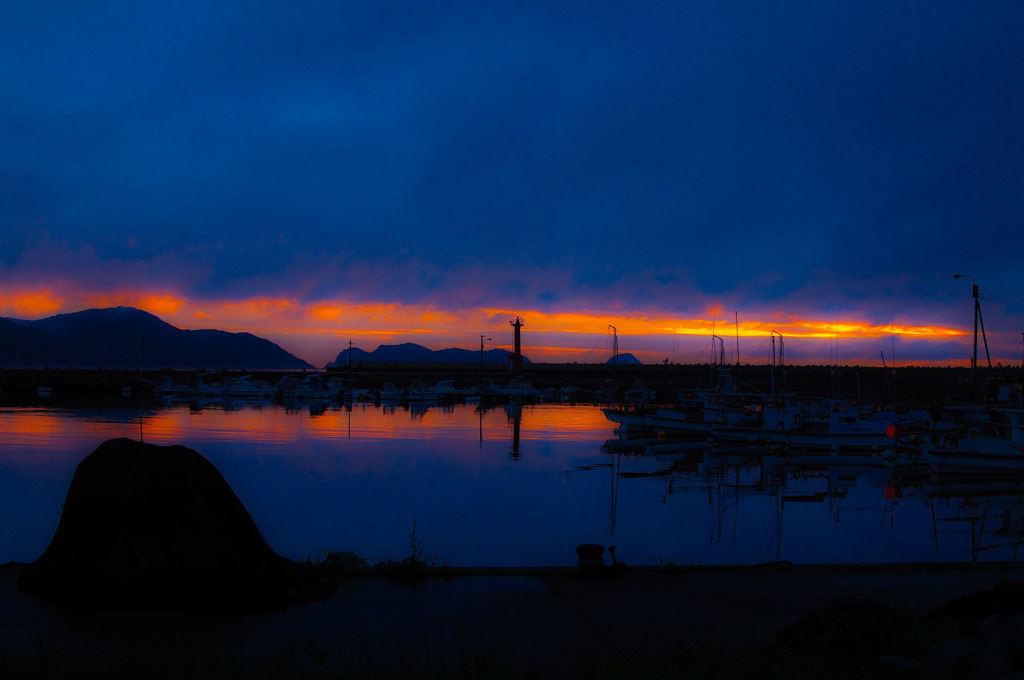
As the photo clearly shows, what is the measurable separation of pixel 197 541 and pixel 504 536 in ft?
33.4

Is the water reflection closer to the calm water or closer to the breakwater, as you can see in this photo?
the calm water

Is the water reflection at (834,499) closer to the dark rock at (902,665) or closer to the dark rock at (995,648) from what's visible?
the dark rock at (995,648)

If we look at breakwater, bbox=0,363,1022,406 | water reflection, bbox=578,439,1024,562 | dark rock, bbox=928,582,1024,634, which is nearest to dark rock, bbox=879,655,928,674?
dark rock, bbox=928,582,1024,634

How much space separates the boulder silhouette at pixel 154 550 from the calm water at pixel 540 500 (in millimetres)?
6669

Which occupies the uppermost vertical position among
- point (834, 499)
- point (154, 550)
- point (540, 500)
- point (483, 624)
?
point (154, 550)

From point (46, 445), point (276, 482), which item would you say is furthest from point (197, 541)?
point (46, 445)

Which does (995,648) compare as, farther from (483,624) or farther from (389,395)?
(389,395)

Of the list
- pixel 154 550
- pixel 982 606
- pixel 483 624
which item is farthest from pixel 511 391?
pixel 982 606

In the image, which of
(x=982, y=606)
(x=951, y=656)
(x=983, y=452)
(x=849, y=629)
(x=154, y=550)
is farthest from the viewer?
(x=983, y=452)

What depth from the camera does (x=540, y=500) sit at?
23469 mm

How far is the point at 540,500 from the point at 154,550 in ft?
52.9

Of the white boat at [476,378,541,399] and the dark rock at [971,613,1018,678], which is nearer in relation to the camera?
the dark rock at [971,613,1018,678]

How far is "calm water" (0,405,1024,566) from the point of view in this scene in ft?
55.6

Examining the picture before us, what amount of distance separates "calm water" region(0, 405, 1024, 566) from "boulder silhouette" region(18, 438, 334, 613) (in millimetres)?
6669
